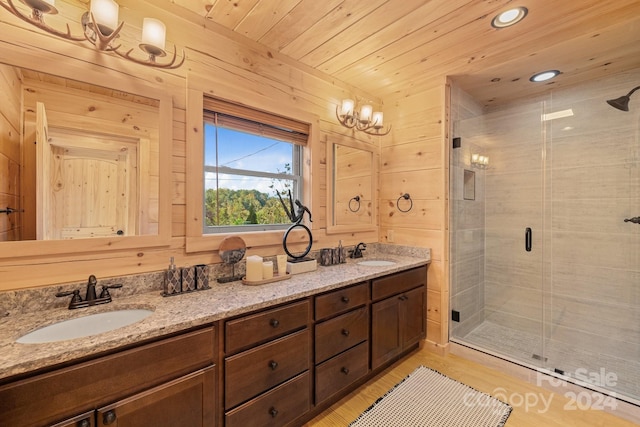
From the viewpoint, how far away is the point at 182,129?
1646 millimetres

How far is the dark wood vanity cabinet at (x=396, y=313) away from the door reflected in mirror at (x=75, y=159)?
1.54 m

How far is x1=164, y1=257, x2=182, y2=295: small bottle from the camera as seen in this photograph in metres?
1.45

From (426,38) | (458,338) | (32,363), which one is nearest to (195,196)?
(32,363)

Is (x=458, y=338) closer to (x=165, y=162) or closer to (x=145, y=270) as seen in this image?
(x=145, y=270)

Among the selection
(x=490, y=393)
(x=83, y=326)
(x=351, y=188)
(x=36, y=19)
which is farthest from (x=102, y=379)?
(x=490, y=393)

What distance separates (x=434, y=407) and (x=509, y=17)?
2480 mm

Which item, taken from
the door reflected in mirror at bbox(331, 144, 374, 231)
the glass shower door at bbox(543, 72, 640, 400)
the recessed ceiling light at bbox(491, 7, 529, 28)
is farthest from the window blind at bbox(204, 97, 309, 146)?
the glass shower door at bbox(543, 72, 640, 400)

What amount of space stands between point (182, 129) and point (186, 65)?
0.39 m

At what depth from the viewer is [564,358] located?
2211 mm

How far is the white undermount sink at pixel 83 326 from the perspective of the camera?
1068mm

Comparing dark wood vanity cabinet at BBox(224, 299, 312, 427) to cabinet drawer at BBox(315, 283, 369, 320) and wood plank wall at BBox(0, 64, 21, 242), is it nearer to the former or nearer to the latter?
cabinet drawer at BBox(315, 283, 369, 320)

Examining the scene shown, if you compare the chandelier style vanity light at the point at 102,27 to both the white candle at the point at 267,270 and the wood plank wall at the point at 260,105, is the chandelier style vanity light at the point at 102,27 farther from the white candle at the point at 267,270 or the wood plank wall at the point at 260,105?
the white candle at the point at 267,270

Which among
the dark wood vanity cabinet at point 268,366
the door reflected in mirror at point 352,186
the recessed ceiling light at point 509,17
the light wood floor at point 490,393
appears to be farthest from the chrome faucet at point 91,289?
the recessed ceiling light at point 509,17

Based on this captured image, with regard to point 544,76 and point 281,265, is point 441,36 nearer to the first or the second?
point 544,76
